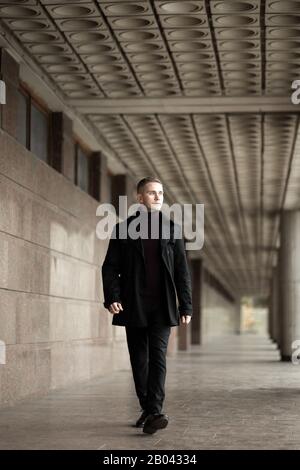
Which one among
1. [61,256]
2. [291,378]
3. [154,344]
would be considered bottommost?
[291,378]

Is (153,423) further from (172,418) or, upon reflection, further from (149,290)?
(172,418)

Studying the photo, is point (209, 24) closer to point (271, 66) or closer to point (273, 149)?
point (271, 66)

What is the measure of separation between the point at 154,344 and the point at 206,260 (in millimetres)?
39153

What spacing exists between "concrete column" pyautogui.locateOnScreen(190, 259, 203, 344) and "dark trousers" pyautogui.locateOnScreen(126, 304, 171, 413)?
33.0 metres

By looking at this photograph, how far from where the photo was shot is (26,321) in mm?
10930

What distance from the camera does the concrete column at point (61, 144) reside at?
13.7m

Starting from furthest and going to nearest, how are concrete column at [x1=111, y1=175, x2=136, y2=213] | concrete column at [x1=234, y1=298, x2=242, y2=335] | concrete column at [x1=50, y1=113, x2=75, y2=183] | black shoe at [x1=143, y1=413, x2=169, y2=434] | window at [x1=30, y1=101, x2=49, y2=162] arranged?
concrete column at [x1=234, y1=298, x2=242, y2=335], concrete column at [x1=111, y1=175, x2=136, y2=213], concrete column at [x1=50, y1=113, x2=75, y2=183], window at [x1=30, y1=101, x2=49, y2=162], black shoe at [x1=143, y1=413, x2=169, y2=434]

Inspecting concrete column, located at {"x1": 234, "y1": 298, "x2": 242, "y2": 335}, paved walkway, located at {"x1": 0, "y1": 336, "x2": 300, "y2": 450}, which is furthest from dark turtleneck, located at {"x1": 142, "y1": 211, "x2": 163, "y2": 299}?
concrete column, located at {"x1": 234, "y1": 298, "x2": 242, "y2": 335}

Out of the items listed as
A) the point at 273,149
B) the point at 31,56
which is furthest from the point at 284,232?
the point at 31,56

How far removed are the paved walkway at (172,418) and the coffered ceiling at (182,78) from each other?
15.2 ft

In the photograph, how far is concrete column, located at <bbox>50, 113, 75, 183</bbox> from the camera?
13.7 m
